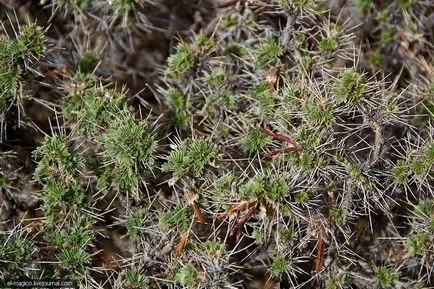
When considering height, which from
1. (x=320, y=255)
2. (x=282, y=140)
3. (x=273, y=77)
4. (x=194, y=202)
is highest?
(x=273, y=77)

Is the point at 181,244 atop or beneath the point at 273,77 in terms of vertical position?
beneath

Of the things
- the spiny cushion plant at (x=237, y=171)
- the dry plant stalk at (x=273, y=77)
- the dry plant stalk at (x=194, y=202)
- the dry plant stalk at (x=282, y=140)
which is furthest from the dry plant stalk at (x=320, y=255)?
the dry plant stalk at (x=273, y=77)

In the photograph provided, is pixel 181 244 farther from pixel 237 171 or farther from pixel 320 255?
pixel 320 255

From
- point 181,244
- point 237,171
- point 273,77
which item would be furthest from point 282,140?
point 181,244

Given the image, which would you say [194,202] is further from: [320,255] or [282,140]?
[320,255]

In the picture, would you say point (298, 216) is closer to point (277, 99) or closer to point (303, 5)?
point (277, 99)

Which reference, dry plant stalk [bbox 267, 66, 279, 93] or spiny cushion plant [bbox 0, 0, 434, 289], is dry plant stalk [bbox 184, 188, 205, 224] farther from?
dry plant stalk [bbox 267, 66, 279, 93]

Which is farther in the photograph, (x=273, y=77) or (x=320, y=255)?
(x=273, y=77)

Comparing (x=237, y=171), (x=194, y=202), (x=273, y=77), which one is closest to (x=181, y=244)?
(x=194, y=202)

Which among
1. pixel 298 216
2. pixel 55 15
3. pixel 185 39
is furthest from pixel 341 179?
pixel 55 15
